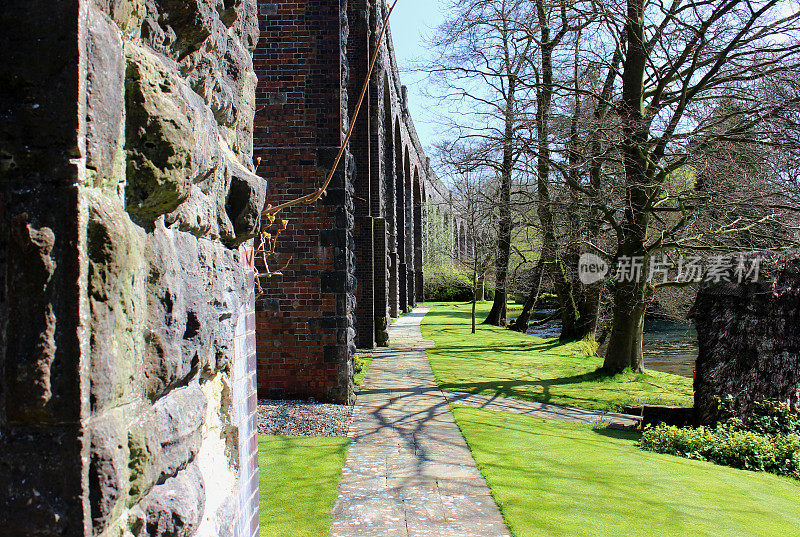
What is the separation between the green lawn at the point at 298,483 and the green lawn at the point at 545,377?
16.8ft

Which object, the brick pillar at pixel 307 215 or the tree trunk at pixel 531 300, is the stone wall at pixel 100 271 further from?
the tree trunk at pixel 531 300

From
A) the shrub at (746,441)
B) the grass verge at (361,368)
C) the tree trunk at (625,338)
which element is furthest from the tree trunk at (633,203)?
the grass verge at (361,368)

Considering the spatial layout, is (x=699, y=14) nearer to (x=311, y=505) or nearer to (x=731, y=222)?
(x=731, y=222)

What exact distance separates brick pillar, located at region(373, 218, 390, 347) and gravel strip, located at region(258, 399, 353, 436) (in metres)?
8.22

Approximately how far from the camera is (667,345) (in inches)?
965

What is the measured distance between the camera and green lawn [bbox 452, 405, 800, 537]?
5.24 m

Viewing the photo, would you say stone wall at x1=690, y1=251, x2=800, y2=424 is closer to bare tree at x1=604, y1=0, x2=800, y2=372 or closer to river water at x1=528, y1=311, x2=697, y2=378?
bare tree at x1=604, y1=0, x2=800, y2=372

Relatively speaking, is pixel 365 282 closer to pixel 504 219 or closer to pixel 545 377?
pixel 504 219

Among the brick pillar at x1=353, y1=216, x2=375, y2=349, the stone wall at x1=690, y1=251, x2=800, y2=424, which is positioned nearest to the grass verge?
the brick pillar at x1=353, y1=216, x2=375, y2=349

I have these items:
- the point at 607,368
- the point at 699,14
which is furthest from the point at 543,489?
the point at 699,14

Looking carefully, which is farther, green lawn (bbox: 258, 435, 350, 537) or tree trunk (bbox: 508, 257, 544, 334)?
tree trunk (bbox: 508, 257, 544, 334)

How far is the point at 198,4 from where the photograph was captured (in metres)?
1.82

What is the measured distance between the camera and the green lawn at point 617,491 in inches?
206

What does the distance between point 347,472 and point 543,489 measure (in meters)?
2.02
